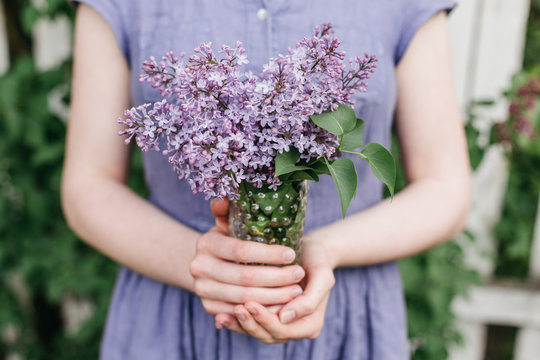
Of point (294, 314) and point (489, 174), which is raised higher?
point (489, 174)

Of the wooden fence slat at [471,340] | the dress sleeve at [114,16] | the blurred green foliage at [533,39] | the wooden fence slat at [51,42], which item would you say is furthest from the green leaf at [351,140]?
the blurred green foliage at [533,39]

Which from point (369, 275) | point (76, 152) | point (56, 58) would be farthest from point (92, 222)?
point (56, 58)

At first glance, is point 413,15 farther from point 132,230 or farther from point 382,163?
point 132,230

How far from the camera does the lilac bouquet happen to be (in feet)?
1.53

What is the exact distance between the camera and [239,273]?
0.62m

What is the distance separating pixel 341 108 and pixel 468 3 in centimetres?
117

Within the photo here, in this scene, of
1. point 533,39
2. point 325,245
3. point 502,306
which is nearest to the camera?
point 325,245

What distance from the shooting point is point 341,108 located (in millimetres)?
498

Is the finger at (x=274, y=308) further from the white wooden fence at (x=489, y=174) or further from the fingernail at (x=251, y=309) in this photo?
the white wooden fence at (x=489, y=174)

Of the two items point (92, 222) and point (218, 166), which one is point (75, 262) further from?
point (218, 166)

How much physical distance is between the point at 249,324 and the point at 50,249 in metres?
1.19

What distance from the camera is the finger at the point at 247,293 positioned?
61 centimetres

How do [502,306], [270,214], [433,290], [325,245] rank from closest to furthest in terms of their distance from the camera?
1. [270,214]
2. [325,245]
3. [433,290]
4. [502,306]

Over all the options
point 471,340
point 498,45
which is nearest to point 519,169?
point 498,45
